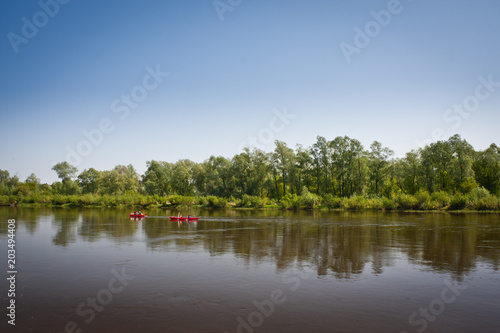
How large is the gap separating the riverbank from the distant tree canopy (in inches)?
146

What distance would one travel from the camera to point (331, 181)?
9475 cm

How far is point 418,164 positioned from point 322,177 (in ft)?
83.3

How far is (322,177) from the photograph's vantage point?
9538 cm

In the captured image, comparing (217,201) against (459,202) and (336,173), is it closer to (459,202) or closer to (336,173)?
(336,173)

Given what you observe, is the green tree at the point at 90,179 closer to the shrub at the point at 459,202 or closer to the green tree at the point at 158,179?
the green tree at the point at 158,179

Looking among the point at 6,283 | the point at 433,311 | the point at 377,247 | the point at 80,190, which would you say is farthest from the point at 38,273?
the point at 80,190

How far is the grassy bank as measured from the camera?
63281 mm

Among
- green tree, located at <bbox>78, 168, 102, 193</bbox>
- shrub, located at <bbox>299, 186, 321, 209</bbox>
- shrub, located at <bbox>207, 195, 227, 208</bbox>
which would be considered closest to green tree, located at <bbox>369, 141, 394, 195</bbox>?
shrub, located at <bbox>299, 186, 321, 209</bbox>

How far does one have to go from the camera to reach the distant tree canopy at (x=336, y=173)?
7781 cm

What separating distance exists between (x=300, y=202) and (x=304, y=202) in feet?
3.51

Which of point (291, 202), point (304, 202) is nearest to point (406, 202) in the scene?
point (304, 202)

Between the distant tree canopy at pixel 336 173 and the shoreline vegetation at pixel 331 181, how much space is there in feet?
0.73

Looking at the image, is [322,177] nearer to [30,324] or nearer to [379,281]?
[379,281]

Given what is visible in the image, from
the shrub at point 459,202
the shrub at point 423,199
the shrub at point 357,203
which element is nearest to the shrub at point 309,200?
the shrub at point 357,203
